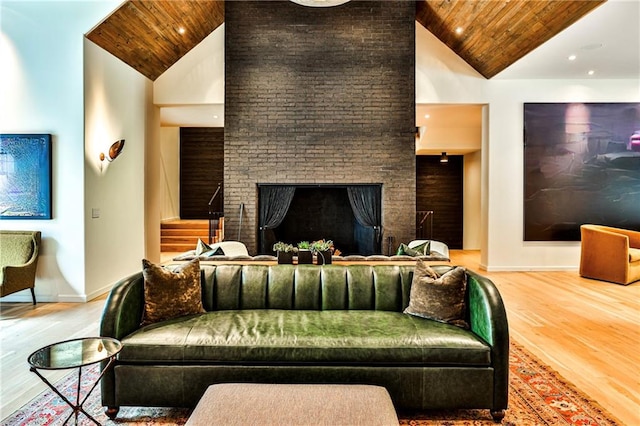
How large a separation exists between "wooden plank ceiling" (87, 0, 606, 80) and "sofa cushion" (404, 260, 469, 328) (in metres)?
3.97

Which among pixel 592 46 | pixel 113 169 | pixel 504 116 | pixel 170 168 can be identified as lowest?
pixel 113 169

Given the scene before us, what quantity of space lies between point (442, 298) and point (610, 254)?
497 cm

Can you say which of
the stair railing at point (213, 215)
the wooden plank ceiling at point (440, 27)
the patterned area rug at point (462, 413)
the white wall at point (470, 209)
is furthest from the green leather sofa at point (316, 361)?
the white wall at point (470, 209)

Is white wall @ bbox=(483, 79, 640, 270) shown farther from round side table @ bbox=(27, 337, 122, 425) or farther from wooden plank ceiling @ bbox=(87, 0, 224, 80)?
round side table @ bbox=(27, 337, 122, 425)

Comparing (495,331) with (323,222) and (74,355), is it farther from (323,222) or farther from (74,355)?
(323,222)

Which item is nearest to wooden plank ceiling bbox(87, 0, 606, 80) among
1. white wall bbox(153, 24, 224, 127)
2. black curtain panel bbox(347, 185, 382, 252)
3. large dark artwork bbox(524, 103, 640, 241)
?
white wall bbox(153, 24, 224, 127)

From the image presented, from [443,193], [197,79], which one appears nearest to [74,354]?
[197,79]

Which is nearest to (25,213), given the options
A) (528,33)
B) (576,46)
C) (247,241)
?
(247,241)

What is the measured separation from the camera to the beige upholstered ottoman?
5.26 ft

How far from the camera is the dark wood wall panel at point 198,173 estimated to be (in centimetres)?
1102

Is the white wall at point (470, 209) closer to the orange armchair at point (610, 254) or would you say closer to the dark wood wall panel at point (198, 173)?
the orange armchair at point (610, 254)

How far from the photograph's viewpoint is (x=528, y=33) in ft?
17.5

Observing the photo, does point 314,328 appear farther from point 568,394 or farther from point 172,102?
point 172,102

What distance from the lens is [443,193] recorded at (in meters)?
10.5
